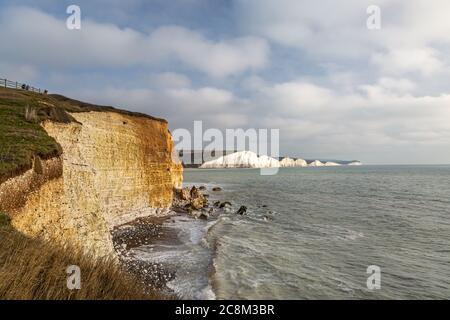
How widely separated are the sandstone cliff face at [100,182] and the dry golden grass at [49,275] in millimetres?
869

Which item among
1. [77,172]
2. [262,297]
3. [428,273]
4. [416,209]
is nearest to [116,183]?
[77,172]

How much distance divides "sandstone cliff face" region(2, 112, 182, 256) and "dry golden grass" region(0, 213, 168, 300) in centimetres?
87

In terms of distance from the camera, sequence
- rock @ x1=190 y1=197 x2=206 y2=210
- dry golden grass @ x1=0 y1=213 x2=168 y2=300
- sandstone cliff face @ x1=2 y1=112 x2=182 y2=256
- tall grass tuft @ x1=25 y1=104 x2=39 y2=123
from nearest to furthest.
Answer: dry golden grass @ x1=0 y1=213 x2=168 y2=300, sandstone cliff face @ x1=2 y1=112 x2=182 y2=256, tall grass tuft @ x1=25 y1=104 x2=39 y2=123, rock @ x1=190 y1=197 x2=206 y2=210

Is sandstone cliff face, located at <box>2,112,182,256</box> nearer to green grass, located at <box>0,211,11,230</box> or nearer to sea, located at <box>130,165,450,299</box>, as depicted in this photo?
green grass, located at <box>0,211,11,230</box>

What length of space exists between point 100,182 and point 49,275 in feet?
65.7

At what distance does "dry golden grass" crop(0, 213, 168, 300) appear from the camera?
485 centimetres

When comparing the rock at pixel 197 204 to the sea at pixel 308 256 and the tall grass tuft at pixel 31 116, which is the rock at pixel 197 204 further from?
the tall grass tuft at pixel 31 116

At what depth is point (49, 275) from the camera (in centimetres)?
529

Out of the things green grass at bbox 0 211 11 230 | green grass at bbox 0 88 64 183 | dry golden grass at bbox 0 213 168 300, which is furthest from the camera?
green grass at bbox 0 88 64 183

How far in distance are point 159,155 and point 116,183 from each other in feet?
28.0

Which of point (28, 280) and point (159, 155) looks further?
point (159, 155)

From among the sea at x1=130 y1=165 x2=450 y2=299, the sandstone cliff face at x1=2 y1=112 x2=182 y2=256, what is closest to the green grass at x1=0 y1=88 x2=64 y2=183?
the sandstone cliff face at x1=2 y1=112 x2=182 y2=256
